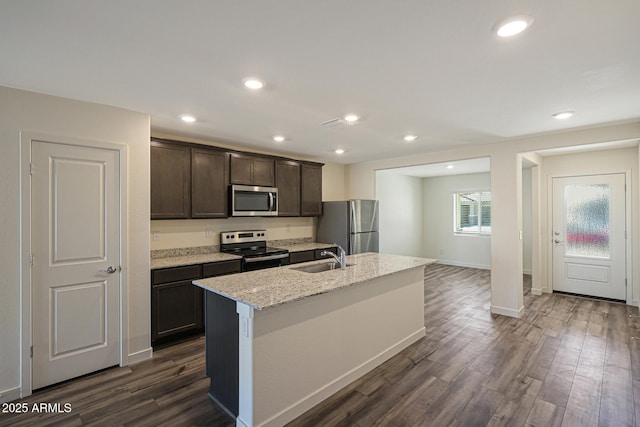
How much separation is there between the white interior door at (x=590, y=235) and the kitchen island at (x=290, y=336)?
3.82 meters

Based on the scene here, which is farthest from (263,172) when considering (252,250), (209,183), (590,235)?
(590,235)

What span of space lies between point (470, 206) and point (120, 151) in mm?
7551

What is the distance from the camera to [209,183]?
4.04m

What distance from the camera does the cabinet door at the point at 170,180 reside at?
11.6 ft

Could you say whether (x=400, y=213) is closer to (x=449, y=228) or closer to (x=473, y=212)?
(x=449, y=228)

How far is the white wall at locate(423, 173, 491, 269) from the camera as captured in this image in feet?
24.7

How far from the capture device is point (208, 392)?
2.49 metres

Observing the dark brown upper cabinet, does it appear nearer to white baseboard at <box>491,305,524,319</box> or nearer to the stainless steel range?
the stainless steel range

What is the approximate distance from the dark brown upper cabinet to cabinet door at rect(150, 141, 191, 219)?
649 mm

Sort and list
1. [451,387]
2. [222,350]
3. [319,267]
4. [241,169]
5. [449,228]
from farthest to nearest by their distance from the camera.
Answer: [449,228] → [241,169] → [319,267] → [451,387] → [222,350]

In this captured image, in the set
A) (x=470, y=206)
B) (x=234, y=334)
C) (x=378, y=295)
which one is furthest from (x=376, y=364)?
(x=470, y=206)

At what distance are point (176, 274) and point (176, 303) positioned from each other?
0.31 meters

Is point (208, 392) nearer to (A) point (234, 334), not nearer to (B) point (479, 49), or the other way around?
(A) point (234, 334)

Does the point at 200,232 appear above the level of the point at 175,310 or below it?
above
